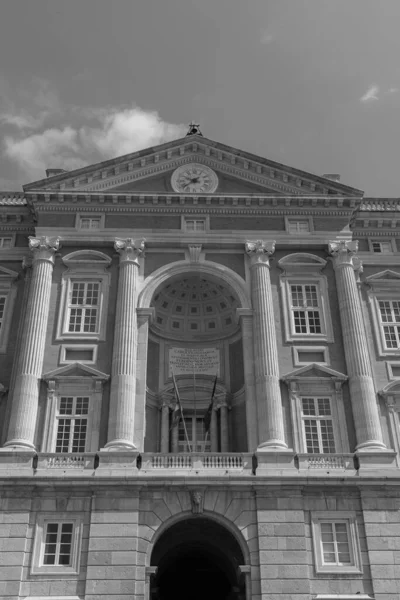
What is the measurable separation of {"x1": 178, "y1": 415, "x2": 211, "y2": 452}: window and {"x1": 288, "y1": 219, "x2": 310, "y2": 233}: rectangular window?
37.3 feet

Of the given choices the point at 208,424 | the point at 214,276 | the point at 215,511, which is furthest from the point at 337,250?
the point at 215,511

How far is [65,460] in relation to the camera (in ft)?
92.2

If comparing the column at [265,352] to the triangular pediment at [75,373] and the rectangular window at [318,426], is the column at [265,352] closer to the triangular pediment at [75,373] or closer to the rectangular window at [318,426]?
the rectangular window at [318,426]

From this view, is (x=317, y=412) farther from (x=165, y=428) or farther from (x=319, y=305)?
(x=165, y=428)

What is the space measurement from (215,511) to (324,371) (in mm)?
8564

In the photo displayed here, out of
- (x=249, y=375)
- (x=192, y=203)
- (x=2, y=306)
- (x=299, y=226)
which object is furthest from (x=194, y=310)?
(x=2, y=306)

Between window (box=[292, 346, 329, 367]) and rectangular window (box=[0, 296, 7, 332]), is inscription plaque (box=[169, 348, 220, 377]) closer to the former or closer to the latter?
window (box=[292, 346, 329, 367])

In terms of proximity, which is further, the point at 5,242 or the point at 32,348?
the point at 5,242

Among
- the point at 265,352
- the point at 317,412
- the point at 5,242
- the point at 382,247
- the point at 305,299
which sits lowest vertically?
the point at 317,412

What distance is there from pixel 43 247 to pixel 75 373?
284 inches

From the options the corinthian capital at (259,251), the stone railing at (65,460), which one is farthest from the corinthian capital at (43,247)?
the stone railing at (65,460)

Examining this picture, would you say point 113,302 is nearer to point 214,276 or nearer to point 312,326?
point 214,276

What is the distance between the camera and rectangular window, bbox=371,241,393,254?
36.2m

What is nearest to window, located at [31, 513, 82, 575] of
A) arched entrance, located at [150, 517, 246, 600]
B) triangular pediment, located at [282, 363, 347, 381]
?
arched entrance, located at [150, 517, 246, 600]
